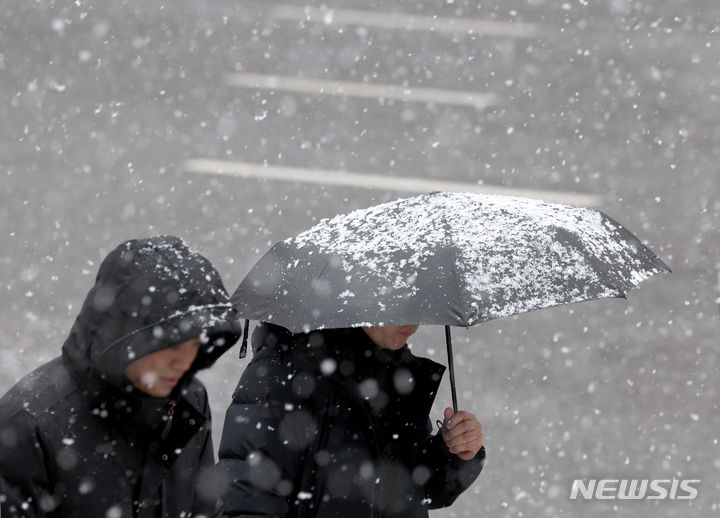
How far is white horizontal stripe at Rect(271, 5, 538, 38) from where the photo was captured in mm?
7723

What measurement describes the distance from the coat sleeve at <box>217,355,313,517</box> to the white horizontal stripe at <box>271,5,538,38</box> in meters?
5.18

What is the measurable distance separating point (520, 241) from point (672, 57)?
525 cm

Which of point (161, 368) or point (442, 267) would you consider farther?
point (442, 267)

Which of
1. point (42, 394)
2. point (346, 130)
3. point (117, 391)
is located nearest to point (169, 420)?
point (117, 391)

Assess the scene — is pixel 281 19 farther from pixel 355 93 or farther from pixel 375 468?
pixel 375 468

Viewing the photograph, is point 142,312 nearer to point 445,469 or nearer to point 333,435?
point 333,435

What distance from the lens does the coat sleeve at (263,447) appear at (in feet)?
9.67

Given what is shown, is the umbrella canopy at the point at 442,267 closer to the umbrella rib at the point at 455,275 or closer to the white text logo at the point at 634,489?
the umbrella rib at the point at 455,275

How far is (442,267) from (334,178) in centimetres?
482

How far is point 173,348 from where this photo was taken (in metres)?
2.21

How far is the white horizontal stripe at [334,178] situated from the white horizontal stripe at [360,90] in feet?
2.02

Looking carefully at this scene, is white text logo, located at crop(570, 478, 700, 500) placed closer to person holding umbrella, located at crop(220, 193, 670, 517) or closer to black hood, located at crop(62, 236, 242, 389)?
person holding umbrella, located at crop(220, 193, 670, 517)

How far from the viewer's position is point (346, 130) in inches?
304

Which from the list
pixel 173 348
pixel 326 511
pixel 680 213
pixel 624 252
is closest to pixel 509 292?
pixel 624 252
